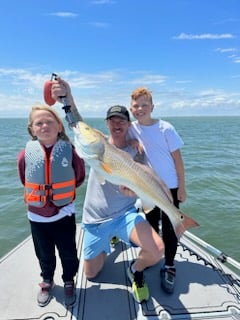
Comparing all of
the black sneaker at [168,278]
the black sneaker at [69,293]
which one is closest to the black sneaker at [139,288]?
the black sneaker at [168,278]

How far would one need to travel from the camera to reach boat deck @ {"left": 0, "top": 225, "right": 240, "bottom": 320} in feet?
10.9

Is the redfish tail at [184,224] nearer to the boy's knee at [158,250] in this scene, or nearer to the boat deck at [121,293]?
the boy's knee at [158,250]

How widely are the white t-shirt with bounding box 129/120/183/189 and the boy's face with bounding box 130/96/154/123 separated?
5.3 inches

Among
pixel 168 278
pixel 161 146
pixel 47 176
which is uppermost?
pixel 161 146

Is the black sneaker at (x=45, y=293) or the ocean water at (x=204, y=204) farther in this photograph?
the ocean water at (x=204, y=204)

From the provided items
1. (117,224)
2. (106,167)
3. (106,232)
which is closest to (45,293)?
(106,232)

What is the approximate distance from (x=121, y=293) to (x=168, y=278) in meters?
0.57

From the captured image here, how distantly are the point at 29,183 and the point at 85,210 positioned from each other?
900 mm

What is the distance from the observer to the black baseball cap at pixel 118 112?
368 cm

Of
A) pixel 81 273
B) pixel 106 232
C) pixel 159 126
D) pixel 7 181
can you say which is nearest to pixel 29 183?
pixel 106 232

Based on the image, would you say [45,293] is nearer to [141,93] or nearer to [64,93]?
[64,93]

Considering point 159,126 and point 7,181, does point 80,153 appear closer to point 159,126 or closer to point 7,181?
point 159,126

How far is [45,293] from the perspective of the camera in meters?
3.52

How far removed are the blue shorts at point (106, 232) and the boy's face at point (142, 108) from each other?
113 centimetres
